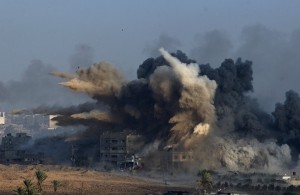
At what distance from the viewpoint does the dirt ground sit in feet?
406

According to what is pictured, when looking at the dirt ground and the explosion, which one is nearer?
the dirt ground

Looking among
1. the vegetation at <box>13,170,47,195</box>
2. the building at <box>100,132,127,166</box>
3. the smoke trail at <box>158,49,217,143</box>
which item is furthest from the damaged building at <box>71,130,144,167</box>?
the vegetation at <box>13,170,47,195</box>

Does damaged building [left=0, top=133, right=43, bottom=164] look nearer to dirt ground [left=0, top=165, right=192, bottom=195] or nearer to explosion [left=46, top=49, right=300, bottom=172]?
explosion [left=46, top=49, right=300, bottom=172]

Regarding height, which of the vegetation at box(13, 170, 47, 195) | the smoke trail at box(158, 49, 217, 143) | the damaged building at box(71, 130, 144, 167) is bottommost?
the vegetation at box(13, 170, 47, 195)

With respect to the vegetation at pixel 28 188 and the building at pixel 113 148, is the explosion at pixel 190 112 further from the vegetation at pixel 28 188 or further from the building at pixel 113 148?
the vegetation at pixel 28 188

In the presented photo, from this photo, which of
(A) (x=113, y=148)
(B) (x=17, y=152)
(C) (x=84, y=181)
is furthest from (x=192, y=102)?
(B) (x=17, y=152)

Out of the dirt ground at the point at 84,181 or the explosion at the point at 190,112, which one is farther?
the explosion at the point at 190,112

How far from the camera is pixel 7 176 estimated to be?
13638cm

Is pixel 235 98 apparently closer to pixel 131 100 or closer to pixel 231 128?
pixel 231 128

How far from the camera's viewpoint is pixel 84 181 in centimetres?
13388

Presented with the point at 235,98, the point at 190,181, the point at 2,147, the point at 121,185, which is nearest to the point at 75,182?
the point at 121,185

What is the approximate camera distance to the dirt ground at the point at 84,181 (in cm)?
12369

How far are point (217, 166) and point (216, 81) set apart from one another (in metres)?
16.1

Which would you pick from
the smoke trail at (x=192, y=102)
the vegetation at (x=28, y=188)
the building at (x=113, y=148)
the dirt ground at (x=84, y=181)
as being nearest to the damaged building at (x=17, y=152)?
the building at (x=113, y=148)
